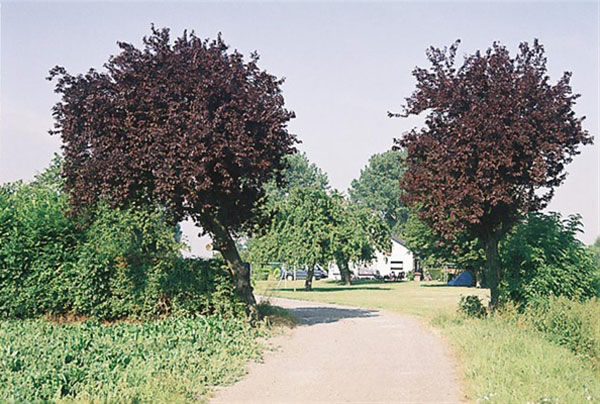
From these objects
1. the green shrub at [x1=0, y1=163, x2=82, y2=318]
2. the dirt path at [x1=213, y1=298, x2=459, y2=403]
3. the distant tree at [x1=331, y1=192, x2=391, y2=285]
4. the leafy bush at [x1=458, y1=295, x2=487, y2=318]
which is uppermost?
the distant tree at [x1=331, y1=192, x2=391, y2=285]

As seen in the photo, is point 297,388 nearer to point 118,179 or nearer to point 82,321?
point 118,179

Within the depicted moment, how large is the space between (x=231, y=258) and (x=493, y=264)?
22.6 ft

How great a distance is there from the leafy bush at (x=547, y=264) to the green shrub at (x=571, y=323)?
72cm

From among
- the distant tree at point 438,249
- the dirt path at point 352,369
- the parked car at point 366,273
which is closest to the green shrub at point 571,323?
the dirt path at point 352,369

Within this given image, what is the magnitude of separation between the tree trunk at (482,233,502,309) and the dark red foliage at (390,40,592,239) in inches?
34.3

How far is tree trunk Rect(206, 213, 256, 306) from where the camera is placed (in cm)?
1573

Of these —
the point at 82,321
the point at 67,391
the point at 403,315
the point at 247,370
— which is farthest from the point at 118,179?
the point at 403,315

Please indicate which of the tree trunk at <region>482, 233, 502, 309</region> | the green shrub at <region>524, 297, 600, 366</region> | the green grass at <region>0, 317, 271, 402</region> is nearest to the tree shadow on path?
the green grass at <region>0, 317, 271, 402</region>

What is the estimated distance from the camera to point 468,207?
15.2 metres

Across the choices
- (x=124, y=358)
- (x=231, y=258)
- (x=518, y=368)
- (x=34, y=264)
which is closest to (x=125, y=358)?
(x=124, y=358)

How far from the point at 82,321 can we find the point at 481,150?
1040 centimetres

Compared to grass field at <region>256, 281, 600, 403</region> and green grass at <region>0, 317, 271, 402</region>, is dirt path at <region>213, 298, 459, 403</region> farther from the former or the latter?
green grass at <region>0, 317, 271, 402</region>

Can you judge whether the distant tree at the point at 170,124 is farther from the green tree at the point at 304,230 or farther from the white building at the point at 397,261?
the white building at the point at 397,261

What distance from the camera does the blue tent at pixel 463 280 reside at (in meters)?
53.9
